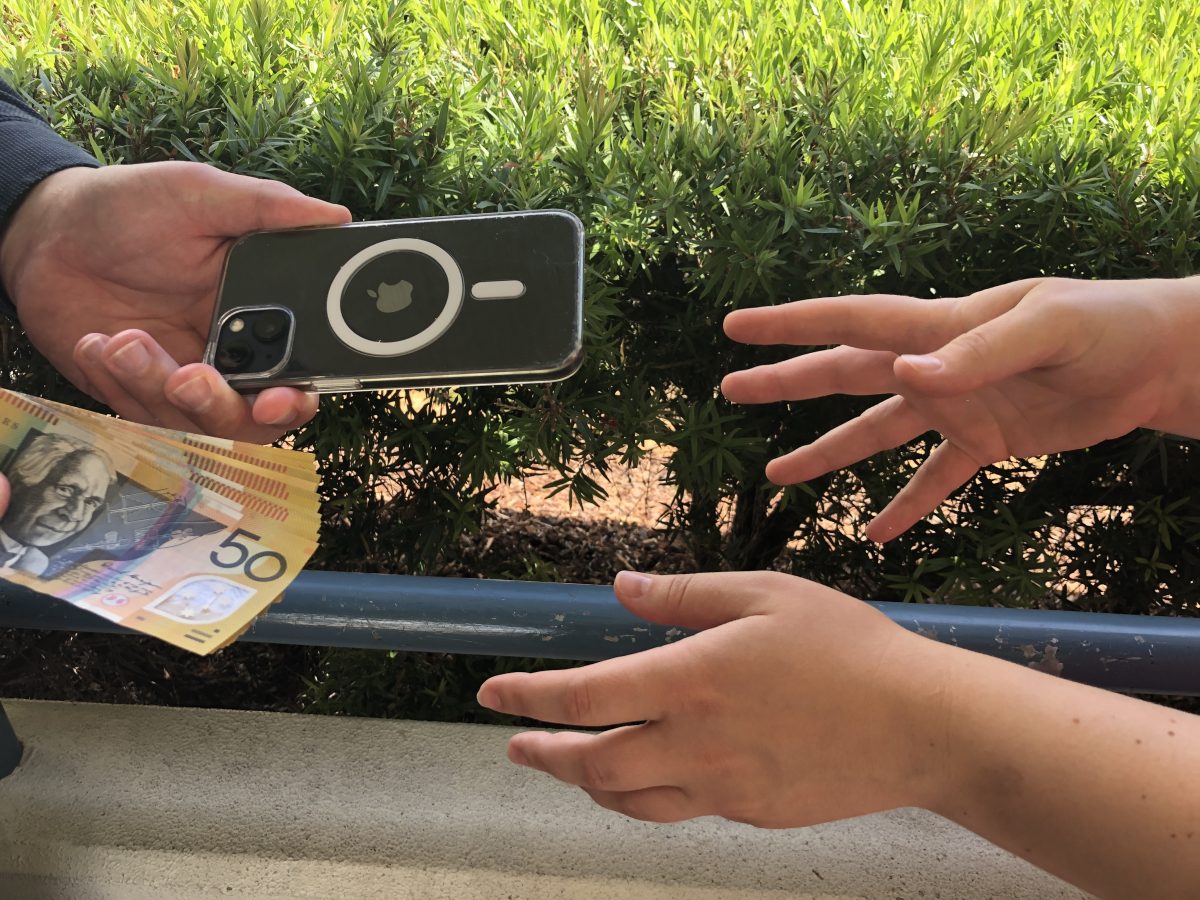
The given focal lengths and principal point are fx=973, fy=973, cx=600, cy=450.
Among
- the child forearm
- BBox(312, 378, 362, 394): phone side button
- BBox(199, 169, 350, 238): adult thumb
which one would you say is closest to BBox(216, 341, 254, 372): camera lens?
BBox(312, 378, 362, 394): phone side button

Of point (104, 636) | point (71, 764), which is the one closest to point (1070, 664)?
point (71, 764)

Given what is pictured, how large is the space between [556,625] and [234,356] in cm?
58

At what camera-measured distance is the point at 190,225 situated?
1.46 metres

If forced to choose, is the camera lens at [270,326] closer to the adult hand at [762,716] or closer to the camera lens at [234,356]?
the camera lens at [234,356]

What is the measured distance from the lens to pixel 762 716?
36.6 inches

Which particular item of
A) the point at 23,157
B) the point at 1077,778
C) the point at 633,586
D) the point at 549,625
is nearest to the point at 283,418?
the point at 549,625

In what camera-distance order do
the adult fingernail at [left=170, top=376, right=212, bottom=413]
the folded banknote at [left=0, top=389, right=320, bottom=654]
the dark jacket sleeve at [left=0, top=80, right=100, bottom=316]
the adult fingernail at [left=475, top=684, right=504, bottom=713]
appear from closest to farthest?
the adult fingernail at [left=475, top=684, right=504, bottom=713] < the folded banknote at [left=0, top=389, right=320, bottom=654] < the adult fingernail at [left=170, top=376, right=212, bottom=413] < the dark jacket sleeve at [left=0, top=80, right=100, bottom=316]

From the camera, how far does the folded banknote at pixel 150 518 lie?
1.10m

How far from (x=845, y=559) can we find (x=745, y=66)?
1005 mm

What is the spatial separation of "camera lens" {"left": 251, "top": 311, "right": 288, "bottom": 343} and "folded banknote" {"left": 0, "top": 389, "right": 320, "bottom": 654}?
A: 0.17 m

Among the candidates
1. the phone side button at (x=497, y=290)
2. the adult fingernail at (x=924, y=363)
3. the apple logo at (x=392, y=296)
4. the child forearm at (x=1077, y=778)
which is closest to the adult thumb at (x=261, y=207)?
the apple logo at (x=392, y=296)

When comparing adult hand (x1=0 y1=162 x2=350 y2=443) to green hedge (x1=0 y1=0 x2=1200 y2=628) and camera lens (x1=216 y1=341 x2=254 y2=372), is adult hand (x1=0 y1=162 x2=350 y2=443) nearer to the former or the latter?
camera lens (x1=216 y1=341 x2=254 y2=372)

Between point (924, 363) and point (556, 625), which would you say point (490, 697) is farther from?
point (924, 363)

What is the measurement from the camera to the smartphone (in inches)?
51.1
